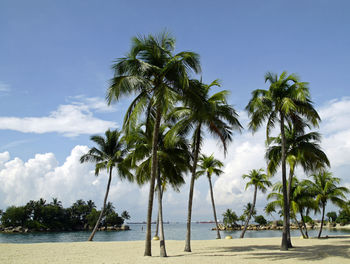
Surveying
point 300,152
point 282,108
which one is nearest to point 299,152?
point 300,152

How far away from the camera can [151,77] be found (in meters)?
14.3

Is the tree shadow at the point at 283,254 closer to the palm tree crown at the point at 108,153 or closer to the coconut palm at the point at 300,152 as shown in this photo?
the coconut palm at the point at 300,152

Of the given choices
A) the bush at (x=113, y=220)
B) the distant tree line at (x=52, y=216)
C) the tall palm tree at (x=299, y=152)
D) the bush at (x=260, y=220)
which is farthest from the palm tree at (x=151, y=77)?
the bush at (x=260, y=220)

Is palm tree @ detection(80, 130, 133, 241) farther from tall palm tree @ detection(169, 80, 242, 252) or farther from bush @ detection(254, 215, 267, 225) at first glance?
bush @ detection(254, 215, 267, 225)

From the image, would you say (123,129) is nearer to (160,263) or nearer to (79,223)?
(160,263)

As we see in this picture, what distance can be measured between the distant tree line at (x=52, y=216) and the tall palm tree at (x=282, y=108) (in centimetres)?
8430

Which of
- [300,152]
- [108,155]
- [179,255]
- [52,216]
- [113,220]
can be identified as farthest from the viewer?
[113,220]

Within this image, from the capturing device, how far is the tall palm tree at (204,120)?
51.0 ft

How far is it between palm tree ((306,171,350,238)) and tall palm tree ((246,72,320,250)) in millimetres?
15100

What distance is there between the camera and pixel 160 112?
1399cm

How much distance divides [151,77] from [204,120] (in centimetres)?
420

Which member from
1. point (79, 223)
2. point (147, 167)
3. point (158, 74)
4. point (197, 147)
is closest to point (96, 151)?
point (147, 167)

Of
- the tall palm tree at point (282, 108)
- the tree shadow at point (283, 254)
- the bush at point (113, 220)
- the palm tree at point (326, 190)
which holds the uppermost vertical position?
the tall palm tree at point (282, 108)

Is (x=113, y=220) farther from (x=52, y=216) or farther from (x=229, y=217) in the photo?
(x=229, y=217)
